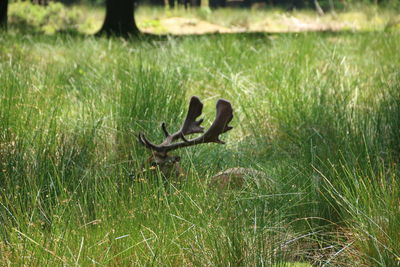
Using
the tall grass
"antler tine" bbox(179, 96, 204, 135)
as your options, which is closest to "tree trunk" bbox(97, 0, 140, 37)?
the tall grass

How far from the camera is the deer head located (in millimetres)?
2883

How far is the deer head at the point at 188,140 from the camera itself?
2.88 metres

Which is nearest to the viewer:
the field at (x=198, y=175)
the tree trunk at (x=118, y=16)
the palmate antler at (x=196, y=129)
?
the field at (x=198, y=175)

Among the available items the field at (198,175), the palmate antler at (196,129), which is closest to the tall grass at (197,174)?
the field at (198,175)

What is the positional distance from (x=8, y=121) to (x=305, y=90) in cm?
197

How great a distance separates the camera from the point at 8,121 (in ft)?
10.9

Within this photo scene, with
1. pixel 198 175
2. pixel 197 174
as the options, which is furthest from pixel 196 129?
pixel 197 174

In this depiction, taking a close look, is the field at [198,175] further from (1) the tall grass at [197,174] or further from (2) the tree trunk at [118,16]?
(2) the tree trunk at [118,16]

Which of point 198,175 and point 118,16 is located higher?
point 198,175

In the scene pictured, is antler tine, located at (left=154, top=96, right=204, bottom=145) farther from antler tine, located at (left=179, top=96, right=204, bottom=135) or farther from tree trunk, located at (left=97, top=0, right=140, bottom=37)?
tree trunk, located at (left=97, top=0, right=140, bottom=37)

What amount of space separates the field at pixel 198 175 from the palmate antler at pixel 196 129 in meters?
0.13

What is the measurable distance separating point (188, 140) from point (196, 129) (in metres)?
0.07

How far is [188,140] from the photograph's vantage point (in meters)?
2.95

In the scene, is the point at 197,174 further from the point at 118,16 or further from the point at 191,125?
the point at 118,16
